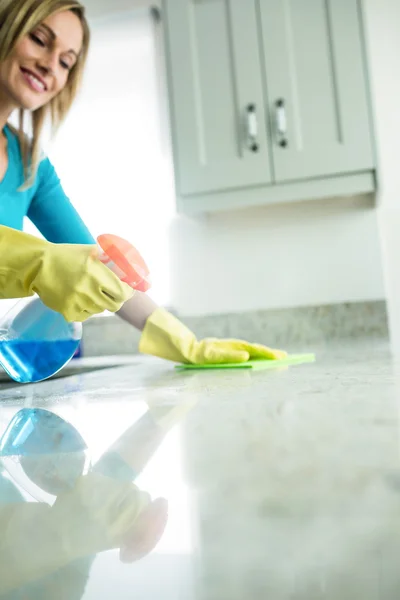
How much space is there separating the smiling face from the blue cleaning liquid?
2.51 feet

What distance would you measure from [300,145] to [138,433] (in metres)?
1.84

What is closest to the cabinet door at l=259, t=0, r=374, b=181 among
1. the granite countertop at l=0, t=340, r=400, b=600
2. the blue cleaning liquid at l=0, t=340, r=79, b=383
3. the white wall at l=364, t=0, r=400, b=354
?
the white wall at l=364, t=0, r=400, b=354

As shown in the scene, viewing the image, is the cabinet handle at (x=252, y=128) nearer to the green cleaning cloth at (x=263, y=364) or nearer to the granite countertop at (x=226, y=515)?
the green cleaning cloth at (x=263, y=364)

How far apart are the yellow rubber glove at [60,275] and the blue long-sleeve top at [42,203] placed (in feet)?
1.93

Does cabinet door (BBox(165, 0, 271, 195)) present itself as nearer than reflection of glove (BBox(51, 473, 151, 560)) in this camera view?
No

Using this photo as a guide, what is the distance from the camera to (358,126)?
2086mm

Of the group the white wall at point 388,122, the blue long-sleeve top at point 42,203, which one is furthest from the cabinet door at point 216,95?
the blue long-sleeve top at point 42,203

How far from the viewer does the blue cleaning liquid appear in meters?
1.01

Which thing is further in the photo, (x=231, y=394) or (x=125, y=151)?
(x=125, y=151)

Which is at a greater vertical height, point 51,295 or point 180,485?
point 51,295

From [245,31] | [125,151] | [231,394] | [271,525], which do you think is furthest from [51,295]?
[125,151]

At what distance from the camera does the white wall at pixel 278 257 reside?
2348 mm

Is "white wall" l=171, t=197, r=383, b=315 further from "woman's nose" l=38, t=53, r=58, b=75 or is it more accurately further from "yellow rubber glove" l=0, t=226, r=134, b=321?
"yellow rubber glove" l=0, t=226, r=134, b=321

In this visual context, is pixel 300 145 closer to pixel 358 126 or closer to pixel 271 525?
pixel 358 126
